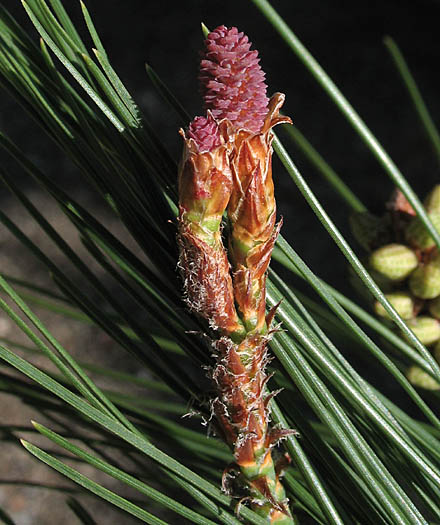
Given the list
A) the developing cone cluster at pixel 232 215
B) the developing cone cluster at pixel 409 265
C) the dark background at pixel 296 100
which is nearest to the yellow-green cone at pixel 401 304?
the developing cone cluster at pixel 409 265

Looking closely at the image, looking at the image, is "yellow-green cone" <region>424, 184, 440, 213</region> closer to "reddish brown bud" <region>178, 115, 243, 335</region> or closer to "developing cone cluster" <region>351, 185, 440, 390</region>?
"developing cone cluster" <region>351, 185, 440, 390</region>

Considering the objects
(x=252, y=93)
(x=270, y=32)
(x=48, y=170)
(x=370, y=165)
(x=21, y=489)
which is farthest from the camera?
(x=270, y=32)

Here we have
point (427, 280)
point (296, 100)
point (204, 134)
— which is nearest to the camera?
point (204, 134)

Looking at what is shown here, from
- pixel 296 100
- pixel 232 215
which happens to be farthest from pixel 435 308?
pixel 296 100

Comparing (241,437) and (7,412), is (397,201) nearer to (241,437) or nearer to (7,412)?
(241,437)

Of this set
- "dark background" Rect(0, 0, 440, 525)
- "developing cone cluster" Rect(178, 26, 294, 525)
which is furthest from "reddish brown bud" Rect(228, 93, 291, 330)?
"dark background" Rect(0, 0, 440, 525)

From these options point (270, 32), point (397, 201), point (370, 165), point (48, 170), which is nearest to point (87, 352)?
point (48, 170)

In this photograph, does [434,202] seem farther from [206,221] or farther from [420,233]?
[206,221]
